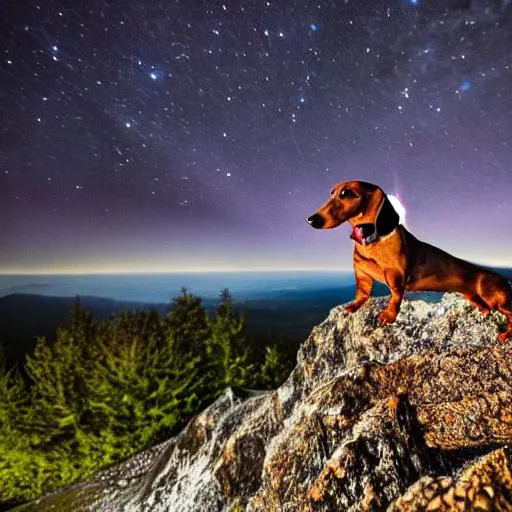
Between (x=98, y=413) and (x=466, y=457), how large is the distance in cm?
2481

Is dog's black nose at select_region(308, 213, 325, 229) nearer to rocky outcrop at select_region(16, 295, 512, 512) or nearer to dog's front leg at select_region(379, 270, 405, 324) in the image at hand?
dog's front leg at select_region(379, 270, 405, 324)

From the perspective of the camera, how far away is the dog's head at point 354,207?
287 cm

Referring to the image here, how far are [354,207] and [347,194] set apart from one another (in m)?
0.14

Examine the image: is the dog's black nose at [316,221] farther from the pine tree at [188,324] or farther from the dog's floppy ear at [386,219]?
the pine tree at [188,324]

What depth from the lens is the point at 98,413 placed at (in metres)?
22.7

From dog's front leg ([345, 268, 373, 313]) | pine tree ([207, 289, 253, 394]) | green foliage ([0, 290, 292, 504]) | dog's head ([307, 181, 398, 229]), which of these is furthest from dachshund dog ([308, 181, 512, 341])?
pine tree ([207, 289, 253, 394])

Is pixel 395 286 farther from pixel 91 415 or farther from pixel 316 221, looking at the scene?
pixel 91 415

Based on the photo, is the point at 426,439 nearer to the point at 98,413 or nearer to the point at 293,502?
the point at 293,502

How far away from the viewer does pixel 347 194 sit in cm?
297

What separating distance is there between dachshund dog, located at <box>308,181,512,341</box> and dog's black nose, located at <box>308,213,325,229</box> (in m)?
0.32

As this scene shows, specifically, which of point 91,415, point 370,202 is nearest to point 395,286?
point 370,202

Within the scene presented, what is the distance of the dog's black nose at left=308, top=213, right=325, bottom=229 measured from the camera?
2.82 metres

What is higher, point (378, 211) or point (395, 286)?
point (378, 211)

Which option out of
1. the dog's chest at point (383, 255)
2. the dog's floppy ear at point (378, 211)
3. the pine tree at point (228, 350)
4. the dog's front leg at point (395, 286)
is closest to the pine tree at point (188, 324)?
the pine tree at point (228, 350)
